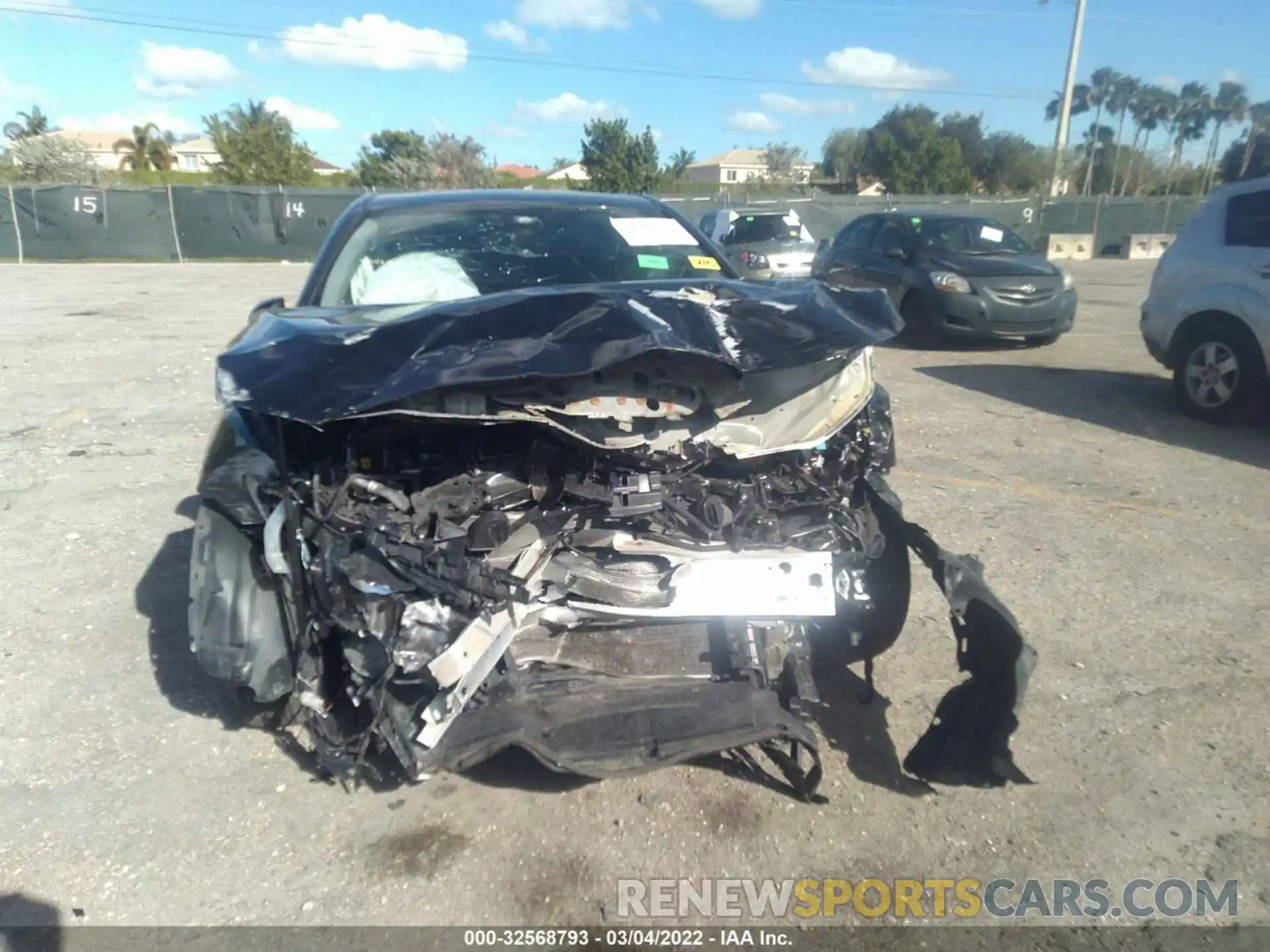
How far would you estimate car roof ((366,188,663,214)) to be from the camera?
425 cm

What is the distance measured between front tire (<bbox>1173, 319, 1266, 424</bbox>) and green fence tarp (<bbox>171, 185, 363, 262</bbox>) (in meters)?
23.1

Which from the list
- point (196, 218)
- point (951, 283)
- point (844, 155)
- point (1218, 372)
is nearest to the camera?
point (1218, 372)

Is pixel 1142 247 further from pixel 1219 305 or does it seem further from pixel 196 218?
pixel 196 218

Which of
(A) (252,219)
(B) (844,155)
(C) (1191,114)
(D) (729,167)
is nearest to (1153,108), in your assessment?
(C) (1191,114)

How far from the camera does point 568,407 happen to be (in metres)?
2.73

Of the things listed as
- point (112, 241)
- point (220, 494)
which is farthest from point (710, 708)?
point (112, 241)

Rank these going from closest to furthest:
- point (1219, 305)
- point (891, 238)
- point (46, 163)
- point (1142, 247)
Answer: point (1219, 305) < point (891, 238) < point (1142, 247) < point (46, 163)

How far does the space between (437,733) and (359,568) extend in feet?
1.65

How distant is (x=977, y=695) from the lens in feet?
8.77

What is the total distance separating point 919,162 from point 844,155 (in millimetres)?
15084

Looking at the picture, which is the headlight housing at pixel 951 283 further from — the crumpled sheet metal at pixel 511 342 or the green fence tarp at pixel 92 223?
the green fence tarp at pixel 92 223

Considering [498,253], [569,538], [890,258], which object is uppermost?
[498,253]

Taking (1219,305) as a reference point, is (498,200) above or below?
above

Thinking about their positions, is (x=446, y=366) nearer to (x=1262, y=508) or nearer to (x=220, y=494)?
(x=220, y=494)
